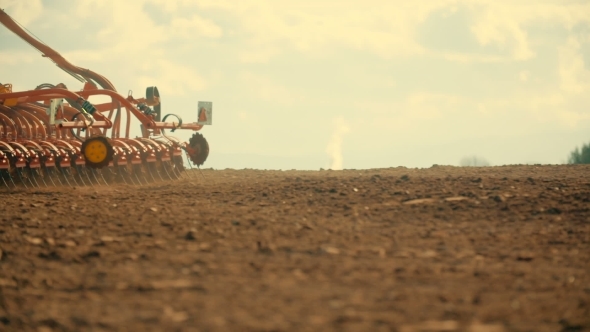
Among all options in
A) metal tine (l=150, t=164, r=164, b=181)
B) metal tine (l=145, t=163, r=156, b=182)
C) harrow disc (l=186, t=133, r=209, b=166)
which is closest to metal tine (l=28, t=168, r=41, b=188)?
metal tine (l=145, t=163, r=156, b=182)

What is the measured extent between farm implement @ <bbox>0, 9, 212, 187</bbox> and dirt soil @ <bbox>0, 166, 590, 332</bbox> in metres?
5.46

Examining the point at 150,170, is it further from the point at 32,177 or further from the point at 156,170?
the point at 32,177

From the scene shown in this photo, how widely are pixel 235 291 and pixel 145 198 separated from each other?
889 centimetres

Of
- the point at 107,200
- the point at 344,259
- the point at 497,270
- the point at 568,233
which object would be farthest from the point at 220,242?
the point at 107,200

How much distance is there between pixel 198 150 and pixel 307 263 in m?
16.4

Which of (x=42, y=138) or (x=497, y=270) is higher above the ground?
(x=42, y=138)

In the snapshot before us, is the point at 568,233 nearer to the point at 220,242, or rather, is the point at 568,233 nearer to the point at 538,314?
the point at 220,242

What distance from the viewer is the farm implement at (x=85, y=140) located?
1911 centimetres

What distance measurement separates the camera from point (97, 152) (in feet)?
61.3

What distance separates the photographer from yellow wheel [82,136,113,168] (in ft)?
61.1

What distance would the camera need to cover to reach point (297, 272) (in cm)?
679

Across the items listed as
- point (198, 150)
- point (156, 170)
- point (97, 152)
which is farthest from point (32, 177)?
point (198, 150)

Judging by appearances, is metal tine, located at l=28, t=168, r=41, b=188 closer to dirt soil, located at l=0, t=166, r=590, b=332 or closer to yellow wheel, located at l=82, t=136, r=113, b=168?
yellow wheel, located at l=82, t=136, r=113, b=168

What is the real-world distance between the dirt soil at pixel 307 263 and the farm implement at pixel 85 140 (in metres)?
5.46
